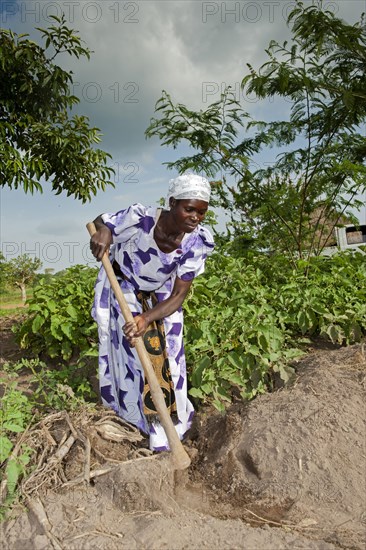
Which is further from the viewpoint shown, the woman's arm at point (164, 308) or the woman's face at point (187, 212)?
the woman's arm at point (164, 308)

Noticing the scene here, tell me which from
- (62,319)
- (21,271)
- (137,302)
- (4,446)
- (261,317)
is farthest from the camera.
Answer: (21,271)

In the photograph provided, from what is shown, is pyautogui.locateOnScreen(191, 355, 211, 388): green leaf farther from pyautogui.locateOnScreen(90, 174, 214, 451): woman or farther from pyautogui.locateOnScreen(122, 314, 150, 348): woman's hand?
pyautogui.locateOnScreen(122, 314, 150, 348): woman's hand

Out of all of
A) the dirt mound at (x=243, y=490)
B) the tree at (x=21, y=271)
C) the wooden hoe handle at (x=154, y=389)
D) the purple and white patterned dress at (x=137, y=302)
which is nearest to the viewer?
the dirt mound at (x=243, y=490)

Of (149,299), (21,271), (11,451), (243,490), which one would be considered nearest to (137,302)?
(149,299)

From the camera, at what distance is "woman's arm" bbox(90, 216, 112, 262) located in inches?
101

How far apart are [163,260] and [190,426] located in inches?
40.2

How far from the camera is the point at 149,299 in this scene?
9.25 feet

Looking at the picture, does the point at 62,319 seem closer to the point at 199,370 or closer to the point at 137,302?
the point at 137,302

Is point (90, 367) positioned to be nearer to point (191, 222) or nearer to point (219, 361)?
point (219, 361)

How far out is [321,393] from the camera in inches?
108

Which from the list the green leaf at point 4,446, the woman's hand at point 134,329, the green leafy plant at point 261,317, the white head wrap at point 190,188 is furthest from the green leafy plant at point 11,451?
the white head wrap at point 190,188

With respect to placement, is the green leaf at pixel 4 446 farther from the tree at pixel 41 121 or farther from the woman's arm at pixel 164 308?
the tree at pixel 41 121

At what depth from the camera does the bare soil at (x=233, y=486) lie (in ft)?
6.37

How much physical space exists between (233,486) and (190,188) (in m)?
1.44
